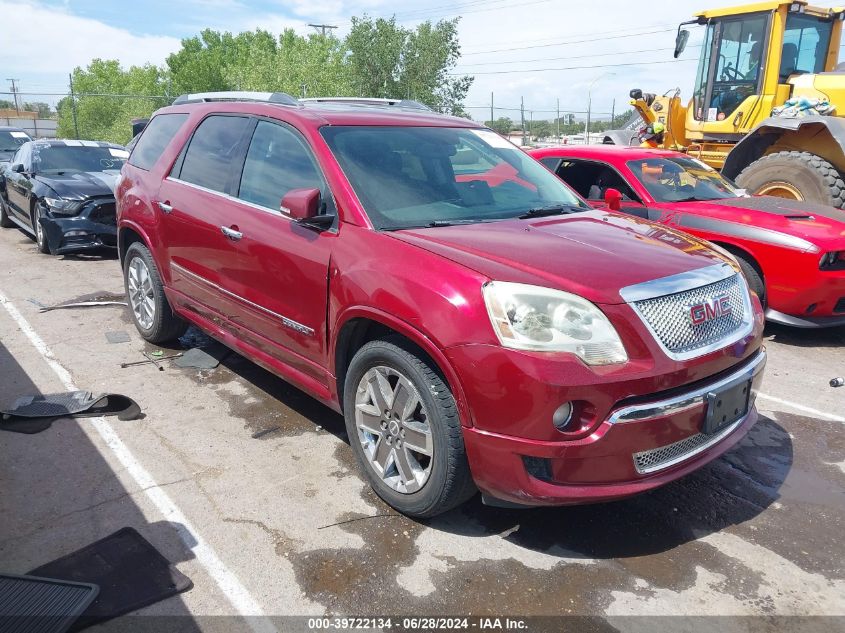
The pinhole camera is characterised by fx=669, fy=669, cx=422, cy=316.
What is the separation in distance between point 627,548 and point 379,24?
36673 millimetres

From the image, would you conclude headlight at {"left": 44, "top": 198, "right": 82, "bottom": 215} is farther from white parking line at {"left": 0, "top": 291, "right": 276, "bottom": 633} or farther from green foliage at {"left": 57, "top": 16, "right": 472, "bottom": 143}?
green foliage at {"left": 57, "top": 16, "right": 472, "bottom": 143}

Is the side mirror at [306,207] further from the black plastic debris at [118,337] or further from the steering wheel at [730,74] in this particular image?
the steering wheel at [730,74]

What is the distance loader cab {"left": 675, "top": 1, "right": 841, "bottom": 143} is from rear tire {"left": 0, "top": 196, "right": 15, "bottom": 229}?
1139 cm

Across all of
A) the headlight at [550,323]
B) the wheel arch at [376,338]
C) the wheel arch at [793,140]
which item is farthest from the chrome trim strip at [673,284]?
the wheel arch at [793,140]

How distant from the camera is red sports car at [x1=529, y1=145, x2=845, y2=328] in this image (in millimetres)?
5664

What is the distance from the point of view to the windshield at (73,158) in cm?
1006

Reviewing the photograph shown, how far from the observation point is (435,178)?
12.5ft

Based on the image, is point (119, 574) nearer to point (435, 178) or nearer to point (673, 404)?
point (673, 404)

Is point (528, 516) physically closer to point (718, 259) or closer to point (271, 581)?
point (271, 581)

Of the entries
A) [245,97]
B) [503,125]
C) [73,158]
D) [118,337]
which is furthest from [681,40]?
[503,125]

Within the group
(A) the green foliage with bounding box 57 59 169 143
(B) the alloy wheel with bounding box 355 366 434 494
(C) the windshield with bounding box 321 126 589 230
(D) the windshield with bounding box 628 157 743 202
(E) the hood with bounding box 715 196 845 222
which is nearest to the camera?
(B) the alloy wheel with bounding box 355 366 434 494

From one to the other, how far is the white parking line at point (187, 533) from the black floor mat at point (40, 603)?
0.45 m

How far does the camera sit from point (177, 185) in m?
4.76

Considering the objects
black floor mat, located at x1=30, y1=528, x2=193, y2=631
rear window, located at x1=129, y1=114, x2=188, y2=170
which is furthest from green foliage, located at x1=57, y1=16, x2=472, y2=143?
black floor mat, located at x1=30, y1=528, x2=193, y2=631
